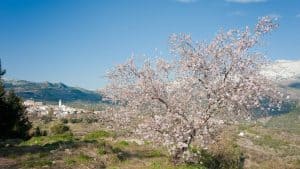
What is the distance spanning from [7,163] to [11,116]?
158 ft

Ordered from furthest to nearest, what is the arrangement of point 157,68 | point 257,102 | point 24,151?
point 24,151
point 157,68
point 257,102

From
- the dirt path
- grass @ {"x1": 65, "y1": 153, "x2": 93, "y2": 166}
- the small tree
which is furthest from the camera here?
the small tree

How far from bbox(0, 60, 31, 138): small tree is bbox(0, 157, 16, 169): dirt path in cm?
4311

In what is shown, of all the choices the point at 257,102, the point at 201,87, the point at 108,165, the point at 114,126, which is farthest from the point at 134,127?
the point at 257,102

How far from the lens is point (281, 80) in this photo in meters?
31.4

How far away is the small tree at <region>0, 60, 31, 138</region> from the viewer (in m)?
73.9

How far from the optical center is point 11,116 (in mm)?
75688

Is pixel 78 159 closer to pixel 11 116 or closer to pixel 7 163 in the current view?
pixel 7 163

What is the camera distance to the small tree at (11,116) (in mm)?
73938

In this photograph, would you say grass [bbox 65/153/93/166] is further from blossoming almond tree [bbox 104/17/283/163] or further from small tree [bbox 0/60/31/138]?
small tree [bbox 0/60/31/138]

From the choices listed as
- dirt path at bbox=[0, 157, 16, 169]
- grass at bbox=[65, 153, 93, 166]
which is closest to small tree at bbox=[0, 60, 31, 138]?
dirt path at bbox=[0, 157, 16, 169]

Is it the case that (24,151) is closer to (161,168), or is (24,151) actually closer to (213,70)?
(161,168)

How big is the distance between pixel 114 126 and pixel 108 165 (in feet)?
12.8

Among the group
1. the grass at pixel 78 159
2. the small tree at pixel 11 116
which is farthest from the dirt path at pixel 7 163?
the small tree at pixel 11 116
